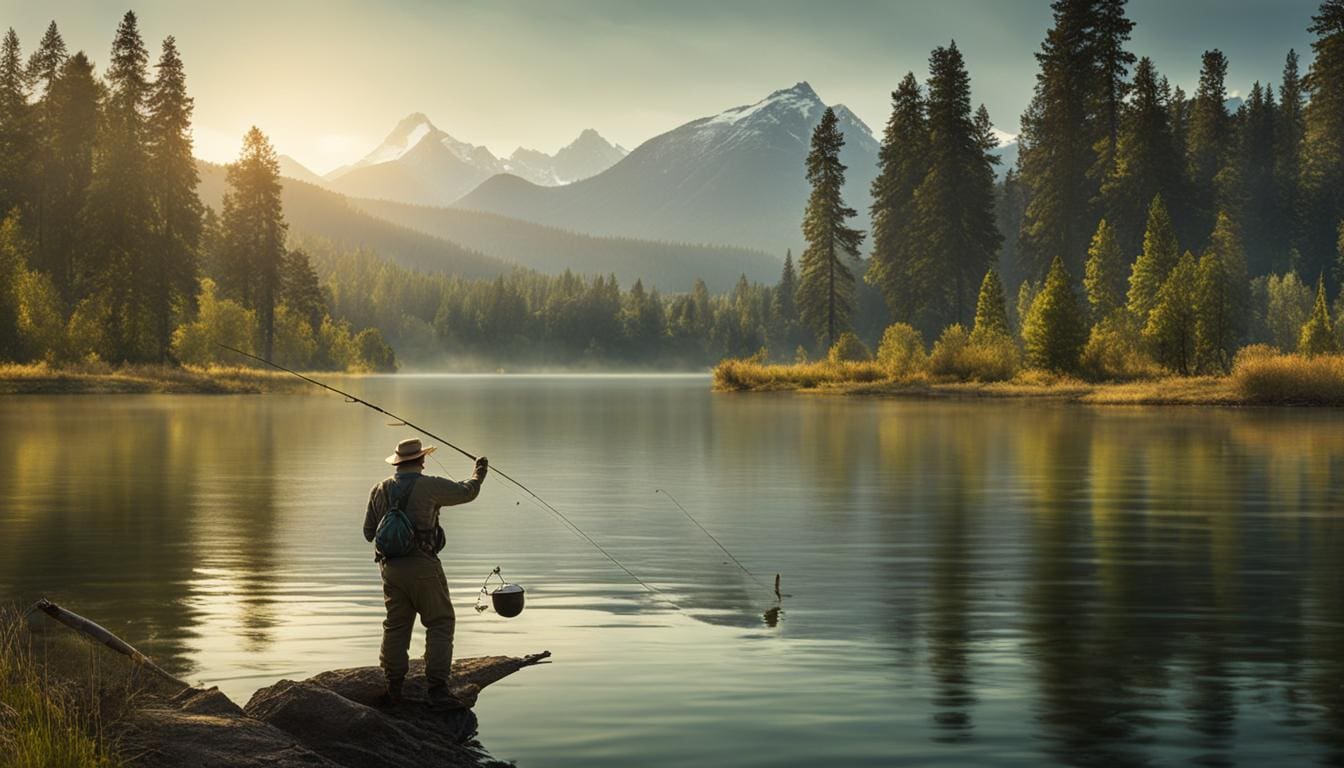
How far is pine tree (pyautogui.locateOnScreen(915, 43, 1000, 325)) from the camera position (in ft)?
360

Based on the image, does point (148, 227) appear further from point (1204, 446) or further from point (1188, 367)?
point (1204, 446)

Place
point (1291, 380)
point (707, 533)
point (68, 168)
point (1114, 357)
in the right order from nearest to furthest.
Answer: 1. point (707, 533)
2. point (1291, 380)
3. point (1114, 357)
4. point (68, 168)

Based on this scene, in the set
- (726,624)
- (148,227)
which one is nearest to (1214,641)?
(726,624)

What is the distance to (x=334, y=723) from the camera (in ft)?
34.5

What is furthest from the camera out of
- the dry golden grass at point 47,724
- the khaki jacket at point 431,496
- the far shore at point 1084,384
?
the far shore at point 1084,384

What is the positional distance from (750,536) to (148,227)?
86.7 meters

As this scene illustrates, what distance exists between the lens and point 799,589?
19.5 meters

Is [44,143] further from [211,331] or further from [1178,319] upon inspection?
[1178,319]

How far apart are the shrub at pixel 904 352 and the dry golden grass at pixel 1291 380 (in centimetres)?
2580

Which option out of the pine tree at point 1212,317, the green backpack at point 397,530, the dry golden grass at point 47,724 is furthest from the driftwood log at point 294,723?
the pine tree at point 1212,317

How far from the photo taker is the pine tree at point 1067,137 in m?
109

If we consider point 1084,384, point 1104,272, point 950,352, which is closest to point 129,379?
point 950,352

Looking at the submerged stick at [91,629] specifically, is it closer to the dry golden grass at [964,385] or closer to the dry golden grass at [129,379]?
the dry golden grass at [964,385]

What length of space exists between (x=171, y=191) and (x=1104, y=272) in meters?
67.9
